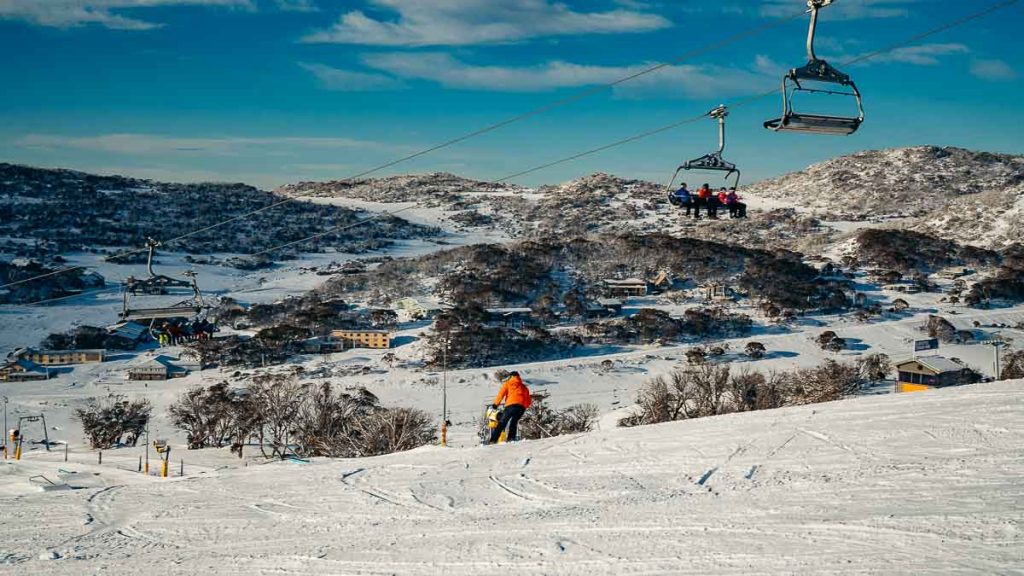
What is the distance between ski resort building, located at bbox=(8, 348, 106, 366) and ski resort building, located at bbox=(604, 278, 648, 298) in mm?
25482

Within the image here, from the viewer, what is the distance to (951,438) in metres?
8.69

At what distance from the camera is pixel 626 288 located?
4319cm

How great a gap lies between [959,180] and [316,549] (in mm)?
100106

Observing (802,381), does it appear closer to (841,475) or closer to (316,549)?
(841,475)

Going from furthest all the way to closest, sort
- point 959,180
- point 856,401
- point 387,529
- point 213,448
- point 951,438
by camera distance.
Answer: point 959,180
point 213,448
point 856,401
point 951,438
point 387,529

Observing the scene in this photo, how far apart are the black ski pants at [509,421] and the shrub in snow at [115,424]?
15967 millimetres

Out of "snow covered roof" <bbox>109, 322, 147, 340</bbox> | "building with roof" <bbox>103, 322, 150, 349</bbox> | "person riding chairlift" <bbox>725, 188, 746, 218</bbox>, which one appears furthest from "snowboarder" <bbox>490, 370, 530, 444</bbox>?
"building with roof" <bbox>103, 322, 150, 349</bbox>

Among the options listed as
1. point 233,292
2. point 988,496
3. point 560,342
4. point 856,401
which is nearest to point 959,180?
point 560,342

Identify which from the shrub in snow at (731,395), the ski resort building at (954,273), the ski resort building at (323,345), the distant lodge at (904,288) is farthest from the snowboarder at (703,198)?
the ski resort building at (954,273)

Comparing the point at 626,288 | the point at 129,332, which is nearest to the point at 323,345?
the point at 129,332

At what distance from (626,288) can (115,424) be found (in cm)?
2777

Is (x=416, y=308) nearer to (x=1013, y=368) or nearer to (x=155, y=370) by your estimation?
(x=155, y=370)

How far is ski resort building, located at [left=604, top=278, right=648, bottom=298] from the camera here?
1681 inches

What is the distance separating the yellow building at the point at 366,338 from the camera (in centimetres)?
3438
